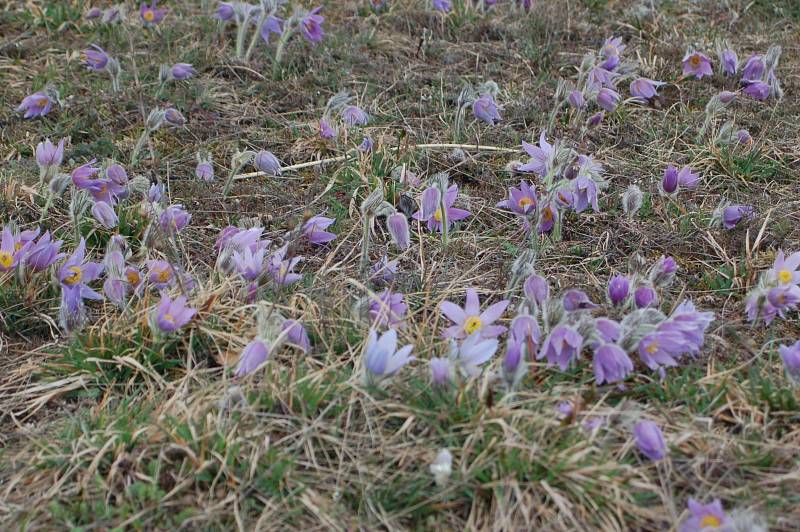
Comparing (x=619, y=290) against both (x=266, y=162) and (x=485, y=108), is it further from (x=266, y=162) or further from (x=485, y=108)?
(x=266, y=162)

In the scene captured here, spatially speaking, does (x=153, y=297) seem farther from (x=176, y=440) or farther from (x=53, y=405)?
(x=176, y=440)

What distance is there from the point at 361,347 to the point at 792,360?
104cm

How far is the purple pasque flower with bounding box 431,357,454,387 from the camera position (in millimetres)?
2078

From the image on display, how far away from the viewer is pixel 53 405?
2.28m

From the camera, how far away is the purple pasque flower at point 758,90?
3738mm

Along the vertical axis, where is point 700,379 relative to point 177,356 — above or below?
above

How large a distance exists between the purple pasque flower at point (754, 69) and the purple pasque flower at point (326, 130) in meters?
1.72

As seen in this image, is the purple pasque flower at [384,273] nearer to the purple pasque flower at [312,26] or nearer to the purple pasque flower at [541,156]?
the purple pasque flower at [541,156]

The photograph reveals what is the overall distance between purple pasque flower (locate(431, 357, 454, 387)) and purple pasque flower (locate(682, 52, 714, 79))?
90.8 inches

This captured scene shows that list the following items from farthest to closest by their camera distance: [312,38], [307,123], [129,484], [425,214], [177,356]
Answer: [312,38] < [307,123] < [425,214] < [177,356] < [129,484]

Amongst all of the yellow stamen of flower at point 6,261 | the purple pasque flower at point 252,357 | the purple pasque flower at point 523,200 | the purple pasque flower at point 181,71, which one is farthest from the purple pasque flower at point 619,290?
the purple pasque flower at point 181,71

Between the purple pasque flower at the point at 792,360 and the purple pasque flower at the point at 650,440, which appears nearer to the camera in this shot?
the purple pasque flower at the point at 650,440

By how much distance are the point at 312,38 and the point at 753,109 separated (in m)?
1.87

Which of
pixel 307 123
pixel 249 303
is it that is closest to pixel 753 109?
pixel 307 123
